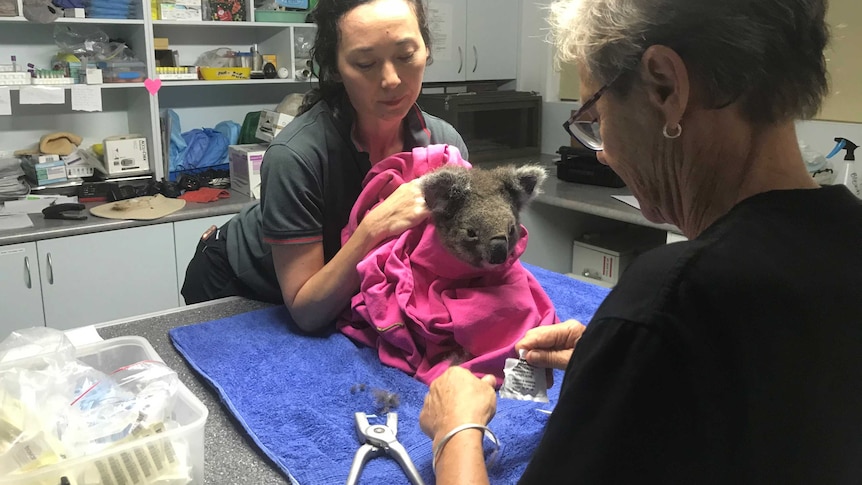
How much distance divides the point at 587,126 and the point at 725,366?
1.26 ft

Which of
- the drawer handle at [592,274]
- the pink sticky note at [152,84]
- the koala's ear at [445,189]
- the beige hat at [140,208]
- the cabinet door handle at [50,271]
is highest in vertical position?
the pink sticky note at [152,84]

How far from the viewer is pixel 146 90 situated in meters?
2.95

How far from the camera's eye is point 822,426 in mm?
599

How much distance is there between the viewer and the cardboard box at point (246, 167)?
3033mm

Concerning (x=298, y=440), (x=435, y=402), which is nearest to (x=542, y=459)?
(x=435, y=402)

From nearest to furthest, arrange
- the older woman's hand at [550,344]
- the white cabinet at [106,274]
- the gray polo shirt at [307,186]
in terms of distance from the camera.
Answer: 1. the older woman's hand at [550,344]
2. the gray polo shirt at [307,186]
3. the white cabinet at [106,274]

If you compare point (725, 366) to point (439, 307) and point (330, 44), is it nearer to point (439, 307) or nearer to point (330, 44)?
point (439, 307)

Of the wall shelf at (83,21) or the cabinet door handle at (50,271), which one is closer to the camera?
the cabinet door handle at (50,271)

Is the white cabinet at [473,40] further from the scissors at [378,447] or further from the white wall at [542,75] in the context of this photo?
the scissors at [378,447]

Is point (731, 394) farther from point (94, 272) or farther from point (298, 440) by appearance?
point (94, 272)

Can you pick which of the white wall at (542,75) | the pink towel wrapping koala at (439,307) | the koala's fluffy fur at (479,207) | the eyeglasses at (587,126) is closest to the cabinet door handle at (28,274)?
the pink towel wrapping koala at (439,307)

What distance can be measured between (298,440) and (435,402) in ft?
0.72

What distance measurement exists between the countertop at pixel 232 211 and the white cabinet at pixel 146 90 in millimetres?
443

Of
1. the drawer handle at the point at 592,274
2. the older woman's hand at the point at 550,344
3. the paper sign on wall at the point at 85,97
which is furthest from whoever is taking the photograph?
the drawer handle at the point at 592,274
